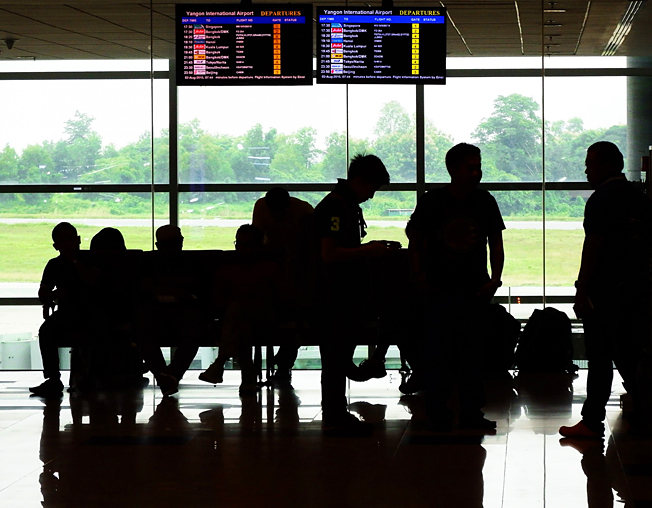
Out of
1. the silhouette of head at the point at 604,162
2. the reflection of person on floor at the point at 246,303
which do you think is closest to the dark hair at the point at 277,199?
the reflection of person on floor at the point at 246,303

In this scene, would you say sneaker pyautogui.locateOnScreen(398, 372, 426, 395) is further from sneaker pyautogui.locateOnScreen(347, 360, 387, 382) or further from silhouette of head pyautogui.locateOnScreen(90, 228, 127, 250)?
silhouette of head pyautogui.locateOnScreen(90, 228, 127, 250)

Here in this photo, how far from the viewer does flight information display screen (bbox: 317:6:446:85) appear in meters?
7.02

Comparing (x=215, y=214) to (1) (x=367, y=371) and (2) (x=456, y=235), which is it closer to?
(1) (x=367, y=371)

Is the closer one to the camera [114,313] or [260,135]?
[114,313]

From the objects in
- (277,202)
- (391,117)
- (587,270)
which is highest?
(391,117)

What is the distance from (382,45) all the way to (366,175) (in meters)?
2.84

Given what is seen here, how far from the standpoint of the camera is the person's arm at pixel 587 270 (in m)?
4.16

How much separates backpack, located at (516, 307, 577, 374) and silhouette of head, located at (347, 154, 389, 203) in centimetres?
247

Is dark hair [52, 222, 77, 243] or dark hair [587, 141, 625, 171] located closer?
dark hair [587, 141, 625, 171]

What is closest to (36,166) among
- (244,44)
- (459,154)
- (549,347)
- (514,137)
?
(244,44)

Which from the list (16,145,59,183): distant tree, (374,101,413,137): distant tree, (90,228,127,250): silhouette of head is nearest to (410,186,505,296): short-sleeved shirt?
(90,228,127,250): silhouette of head

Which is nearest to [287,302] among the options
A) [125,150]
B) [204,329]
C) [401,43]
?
[204,329]

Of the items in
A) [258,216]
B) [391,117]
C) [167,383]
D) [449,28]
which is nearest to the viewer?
[167,383]

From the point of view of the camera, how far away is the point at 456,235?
4441 millimetres
